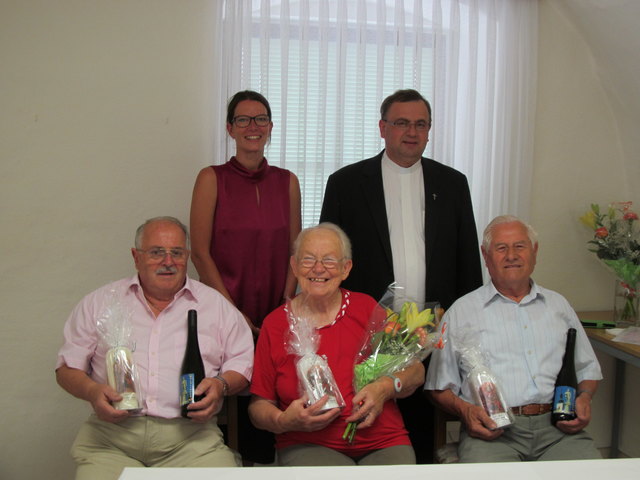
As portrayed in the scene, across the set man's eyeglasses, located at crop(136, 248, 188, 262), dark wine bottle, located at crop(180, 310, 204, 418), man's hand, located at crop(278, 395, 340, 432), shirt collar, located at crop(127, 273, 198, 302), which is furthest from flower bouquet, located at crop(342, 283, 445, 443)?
man's eyeglasses, located at crop(136, 248, 188, 262)

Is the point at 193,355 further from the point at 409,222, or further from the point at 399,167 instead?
the point at 399,167

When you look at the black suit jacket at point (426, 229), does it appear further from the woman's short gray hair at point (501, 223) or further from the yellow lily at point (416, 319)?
the yellow lily at point (416, 319)

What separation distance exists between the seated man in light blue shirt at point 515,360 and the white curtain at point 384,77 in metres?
1.17

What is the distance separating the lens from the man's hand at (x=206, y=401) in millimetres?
2186

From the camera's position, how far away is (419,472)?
1724 mm

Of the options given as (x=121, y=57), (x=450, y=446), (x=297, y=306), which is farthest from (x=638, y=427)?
(x=121, y=57)

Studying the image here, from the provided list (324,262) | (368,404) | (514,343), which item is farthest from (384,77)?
(368,404)

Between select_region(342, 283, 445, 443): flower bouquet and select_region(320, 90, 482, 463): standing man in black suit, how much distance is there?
0.60m

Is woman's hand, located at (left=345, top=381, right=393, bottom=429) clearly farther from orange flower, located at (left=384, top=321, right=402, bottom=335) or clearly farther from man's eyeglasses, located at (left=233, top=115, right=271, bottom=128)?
man's eyeglasses, located at (left=233, top=115, right=271, bottom=128)

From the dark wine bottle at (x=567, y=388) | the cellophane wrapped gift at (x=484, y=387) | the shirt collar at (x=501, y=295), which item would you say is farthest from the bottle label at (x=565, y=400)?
the shirt collar at (x=501, y=295)

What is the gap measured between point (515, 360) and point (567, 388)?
21cm

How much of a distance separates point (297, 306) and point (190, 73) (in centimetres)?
A: 169

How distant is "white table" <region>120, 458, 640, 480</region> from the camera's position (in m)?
1.68

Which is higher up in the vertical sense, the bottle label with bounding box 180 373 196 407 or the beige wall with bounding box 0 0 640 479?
the beige wall with bounding box 0 0 640 479
